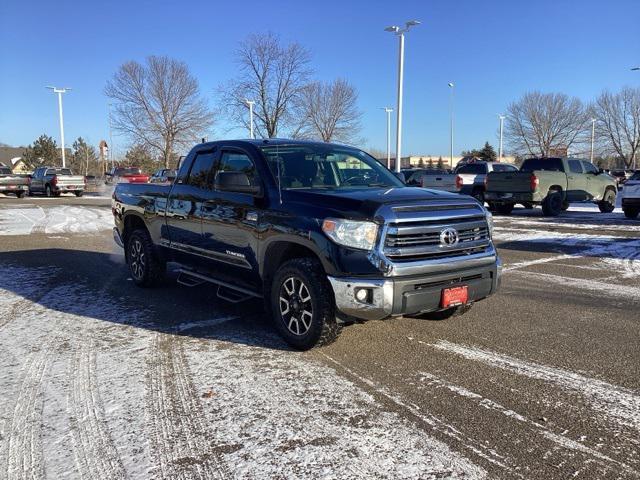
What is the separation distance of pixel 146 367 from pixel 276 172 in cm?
211

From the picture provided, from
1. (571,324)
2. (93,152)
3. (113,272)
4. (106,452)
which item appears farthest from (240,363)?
(93,152)

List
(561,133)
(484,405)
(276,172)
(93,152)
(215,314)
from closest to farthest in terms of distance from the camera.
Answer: (484,405)
(276,172)
(215,314)
(561,133)
(93,152)

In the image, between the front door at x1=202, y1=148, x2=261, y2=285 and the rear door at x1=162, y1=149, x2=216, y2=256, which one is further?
the rear door at x1=162, y1=149, x2=216, y2=256

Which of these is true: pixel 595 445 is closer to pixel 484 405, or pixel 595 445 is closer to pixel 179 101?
pixel 484 405

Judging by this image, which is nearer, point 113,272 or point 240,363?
point 240,363

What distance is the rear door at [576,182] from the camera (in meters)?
17.8

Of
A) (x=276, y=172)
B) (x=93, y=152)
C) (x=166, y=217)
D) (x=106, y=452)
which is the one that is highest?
(x=93, y=152)

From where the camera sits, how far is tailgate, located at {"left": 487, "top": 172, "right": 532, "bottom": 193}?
16.8m

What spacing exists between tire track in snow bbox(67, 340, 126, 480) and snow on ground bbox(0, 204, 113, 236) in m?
11.0

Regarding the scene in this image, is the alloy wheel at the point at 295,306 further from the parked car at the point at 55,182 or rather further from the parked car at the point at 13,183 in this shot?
Answer: the parked car at the point at 13,183

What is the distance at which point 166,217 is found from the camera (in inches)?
257

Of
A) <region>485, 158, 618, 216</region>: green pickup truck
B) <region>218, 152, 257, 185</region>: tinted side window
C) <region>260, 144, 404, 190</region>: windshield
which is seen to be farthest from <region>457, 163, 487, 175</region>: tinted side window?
<region>218, 152, 257, 185</region>: tinted side window

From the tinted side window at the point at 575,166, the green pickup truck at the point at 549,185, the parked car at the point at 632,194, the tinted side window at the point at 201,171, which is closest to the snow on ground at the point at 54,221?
the tinted side window at the point at 201,171

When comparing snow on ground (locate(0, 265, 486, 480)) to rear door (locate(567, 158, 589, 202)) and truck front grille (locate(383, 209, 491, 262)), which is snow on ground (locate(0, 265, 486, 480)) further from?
rear door (locate(567, 158, 589, 202))
